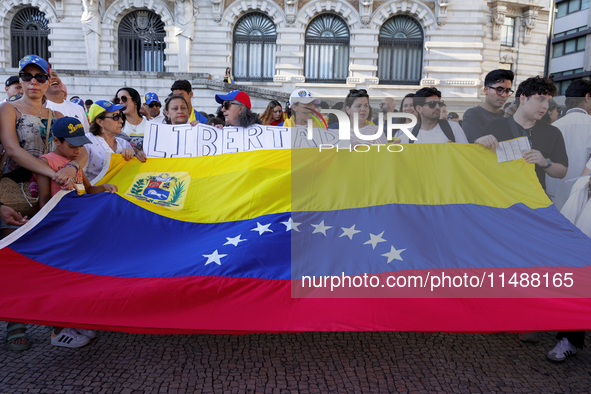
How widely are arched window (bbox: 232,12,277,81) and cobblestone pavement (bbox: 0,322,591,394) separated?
64.6 feet

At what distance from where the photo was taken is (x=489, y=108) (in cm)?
427

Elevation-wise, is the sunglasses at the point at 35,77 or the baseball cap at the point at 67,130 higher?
the sunglasses at the point at 35,77

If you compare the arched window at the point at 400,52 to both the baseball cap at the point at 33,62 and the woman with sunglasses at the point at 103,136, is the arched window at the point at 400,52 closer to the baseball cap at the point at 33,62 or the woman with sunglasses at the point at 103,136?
the woman with sunglasses at the point at 103,136

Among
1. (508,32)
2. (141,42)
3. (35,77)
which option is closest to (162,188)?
(35,77)

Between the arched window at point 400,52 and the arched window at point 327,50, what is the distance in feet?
6.14

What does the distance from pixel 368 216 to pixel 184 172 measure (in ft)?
6.57

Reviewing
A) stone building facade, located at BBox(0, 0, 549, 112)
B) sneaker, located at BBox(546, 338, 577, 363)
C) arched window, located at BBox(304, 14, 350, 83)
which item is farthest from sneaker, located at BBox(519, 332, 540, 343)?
arched window, located at BBox(304, 14, 350, 83)

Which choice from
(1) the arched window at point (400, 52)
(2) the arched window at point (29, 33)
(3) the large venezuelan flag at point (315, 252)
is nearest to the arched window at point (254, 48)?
(1) the arched window at point (400, 52)

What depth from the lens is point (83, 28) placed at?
814 inches

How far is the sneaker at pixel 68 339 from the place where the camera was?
355cm

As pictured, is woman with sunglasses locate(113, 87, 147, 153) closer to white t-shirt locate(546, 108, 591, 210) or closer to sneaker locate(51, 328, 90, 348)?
sneaker locate(51, 328, 90, 348)

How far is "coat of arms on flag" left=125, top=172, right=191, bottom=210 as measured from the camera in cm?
416

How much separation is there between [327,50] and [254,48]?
357 centimetres

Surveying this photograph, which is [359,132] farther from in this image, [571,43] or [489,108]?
[571,43]
